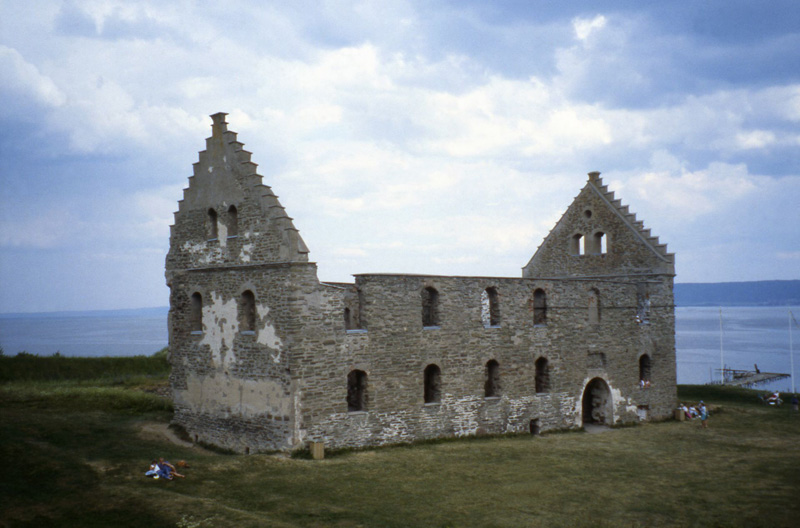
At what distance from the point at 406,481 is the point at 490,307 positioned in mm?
9455

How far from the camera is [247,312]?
2191 centimetres

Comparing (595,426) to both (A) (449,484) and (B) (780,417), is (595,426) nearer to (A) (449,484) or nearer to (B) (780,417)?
(B) (780,417)

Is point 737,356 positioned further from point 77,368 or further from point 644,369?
point 77,368

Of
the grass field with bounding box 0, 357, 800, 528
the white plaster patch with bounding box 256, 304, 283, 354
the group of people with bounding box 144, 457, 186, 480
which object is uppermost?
the white plaster patch with bounding box 256, 304, 283, 354

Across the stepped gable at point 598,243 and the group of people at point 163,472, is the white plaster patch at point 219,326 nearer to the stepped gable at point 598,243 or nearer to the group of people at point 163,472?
the group of people at point 163,472

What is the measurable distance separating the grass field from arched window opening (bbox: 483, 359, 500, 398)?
186 centimetres

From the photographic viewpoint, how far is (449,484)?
17641 millimetres

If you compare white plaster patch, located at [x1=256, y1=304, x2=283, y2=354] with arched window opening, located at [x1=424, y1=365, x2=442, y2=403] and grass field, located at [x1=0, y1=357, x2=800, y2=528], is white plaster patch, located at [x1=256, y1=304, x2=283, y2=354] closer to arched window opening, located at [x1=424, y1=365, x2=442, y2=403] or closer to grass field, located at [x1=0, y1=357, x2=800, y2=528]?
grass field, located at [x1=0, y1=357, x2=800, y2=528]

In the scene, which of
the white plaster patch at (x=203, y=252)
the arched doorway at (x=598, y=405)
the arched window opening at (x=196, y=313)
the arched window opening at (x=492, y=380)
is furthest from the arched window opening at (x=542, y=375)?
the arched window opening at (x=196, y=313)

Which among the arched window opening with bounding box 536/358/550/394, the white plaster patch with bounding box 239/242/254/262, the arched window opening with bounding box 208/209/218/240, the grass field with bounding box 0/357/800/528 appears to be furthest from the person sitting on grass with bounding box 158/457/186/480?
the arched window opening with bounding box 536/358/550/394

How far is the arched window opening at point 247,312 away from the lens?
71.5ft

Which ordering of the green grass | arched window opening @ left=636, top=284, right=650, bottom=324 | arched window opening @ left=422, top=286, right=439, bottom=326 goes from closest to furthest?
arched window opening @ left=422, top=286, right=439, bottom=326
arched window opening @ left=636, top=284, right=650, bottom=324
the green grass

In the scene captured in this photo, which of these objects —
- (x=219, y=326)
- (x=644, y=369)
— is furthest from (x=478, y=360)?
(x=644, y=369)

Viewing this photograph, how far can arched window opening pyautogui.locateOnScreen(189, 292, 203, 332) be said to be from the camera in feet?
79.3
